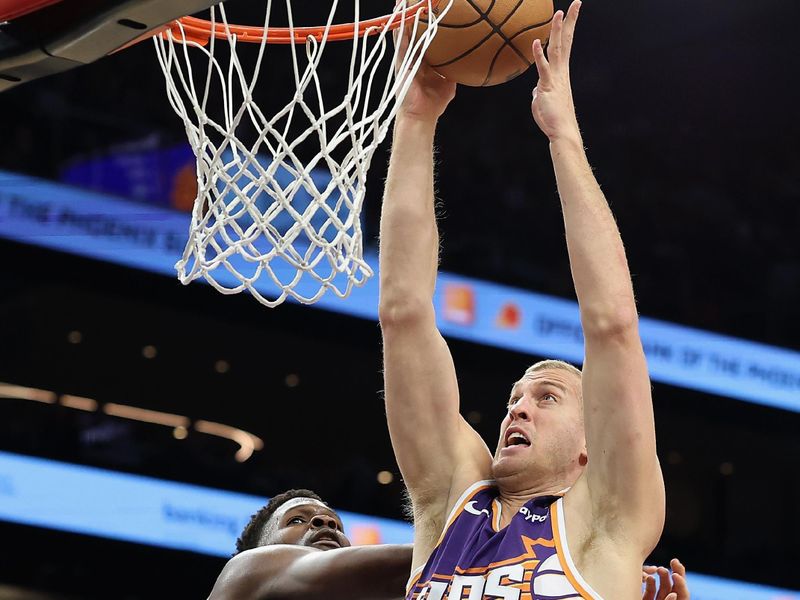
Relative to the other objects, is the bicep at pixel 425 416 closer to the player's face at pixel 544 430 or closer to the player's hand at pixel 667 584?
the player's face at pixel 544 430

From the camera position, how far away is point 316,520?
3668 mm

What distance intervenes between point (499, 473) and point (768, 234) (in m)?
8.68

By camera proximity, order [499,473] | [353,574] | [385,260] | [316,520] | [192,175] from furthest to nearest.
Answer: [192,175]
[316,520]
[353,574]
[385,260]
[499,473]

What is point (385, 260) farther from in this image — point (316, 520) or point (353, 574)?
point (316, 520)

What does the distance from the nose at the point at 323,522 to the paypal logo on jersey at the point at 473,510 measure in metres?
1.11

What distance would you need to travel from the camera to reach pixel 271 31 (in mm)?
3059

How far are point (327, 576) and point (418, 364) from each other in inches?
31.0

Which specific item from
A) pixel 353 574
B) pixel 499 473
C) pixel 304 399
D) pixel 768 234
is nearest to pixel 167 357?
pixel 304 399

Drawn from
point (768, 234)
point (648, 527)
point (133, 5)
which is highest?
point (768, 234)

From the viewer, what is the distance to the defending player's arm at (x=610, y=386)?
2.40 meters

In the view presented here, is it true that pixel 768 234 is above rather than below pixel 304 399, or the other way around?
above

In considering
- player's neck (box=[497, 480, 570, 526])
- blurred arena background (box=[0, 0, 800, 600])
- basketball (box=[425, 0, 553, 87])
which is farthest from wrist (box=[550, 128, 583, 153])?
blurred arena background (box=[0, 0, 800, 600])

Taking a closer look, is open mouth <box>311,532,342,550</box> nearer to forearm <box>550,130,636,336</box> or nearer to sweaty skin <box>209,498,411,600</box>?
sweaty skin <box>209,498,411,600</box>

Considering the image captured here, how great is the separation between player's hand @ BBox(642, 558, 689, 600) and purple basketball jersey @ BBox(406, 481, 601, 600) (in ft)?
1.19
